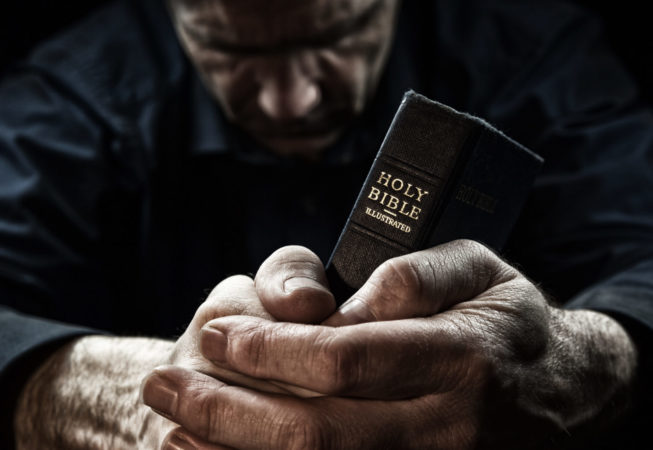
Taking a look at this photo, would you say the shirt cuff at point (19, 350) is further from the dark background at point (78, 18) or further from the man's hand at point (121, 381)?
the dark background at point (78, 18)

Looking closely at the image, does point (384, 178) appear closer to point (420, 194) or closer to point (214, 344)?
point (420, 194)

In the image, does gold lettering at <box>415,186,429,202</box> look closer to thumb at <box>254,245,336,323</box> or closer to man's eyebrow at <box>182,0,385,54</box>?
thumb at <box>254,245,336,323</box>

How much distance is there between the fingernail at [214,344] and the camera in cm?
59

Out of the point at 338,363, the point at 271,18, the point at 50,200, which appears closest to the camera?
the point at 338,363

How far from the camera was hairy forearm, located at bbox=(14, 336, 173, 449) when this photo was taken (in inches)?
29.2

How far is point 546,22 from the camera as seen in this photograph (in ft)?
4.72

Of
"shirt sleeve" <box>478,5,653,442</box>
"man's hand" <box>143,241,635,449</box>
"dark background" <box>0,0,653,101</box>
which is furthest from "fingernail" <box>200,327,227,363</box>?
"dark background" <box>0,0,653,101</box>

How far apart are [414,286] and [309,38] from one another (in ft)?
1.99

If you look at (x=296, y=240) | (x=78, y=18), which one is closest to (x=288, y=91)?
(x=296, y=240)

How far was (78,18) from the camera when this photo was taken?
1.70 metres

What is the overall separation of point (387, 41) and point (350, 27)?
0.14 meters

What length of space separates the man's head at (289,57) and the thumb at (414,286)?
0.55 m

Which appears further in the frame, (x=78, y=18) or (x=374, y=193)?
(x=78, y=18)

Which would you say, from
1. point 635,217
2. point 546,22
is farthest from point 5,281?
point 546,22
